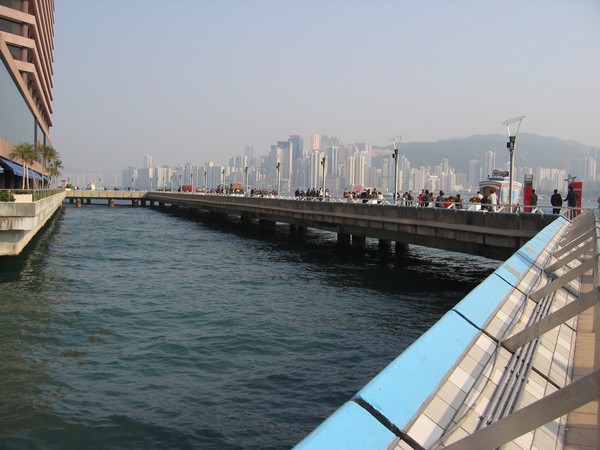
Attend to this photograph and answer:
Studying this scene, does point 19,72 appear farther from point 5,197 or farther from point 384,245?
point 384,245

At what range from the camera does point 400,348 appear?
13930 millimetres

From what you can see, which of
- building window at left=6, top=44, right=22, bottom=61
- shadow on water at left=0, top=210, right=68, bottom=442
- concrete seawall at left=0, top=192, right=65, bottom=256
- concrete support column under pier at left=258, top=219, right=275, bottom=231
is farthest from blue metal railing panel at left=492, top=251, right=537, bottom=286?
building window at left=6, top=44, right=22, bottom=61

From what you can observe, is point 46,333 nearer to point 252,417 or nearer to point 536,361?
point 252,417

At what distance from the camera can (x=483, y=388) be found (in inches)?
178

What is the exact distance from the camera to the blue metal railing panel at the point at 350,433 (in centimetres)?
294

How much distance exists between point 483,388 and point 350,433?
1886 mm

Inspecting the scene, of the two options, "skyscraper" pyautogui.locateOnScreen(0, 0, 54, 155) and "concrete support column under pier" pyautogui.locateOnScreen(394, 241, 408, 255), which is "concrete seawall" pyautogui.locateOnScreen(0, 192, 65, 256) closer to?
"concrete support column under pier" pyautogui.locateOnScreen(394, 241, 408, 255)

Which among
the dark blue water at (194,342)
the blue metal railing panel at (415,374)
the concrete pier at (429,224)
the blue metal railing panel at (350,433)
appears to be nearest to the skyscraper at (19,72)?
the dark blue water at (194,342)

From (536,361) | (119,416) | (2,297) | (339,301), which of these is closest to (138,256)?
(2,297)

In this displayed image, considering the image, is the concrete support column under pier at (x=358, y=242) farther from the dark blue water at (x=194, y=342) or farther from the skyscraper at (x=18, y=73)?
the skyscraper at (x=18, y=73)

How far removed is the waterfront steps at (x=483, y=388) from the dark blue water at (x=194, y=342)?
407 cm

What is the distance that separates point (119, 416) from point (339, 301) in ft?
38.5

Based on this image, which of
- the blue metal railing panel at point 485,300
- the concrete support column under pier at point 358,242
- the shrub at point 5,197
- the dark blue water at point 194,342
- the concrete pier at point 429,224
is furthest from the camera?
the concrete support column under pier at point 358,242

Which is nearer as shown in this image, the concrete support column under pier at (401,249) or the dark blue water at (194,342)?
the dark blue water at (194,342)
